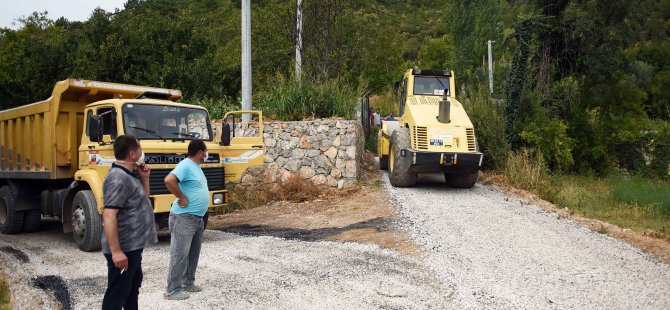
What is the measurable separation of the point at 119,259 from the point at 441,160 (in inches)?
333

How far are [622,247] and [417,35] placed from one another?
168 feet

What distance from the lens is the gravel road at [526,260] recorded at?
19.7ft

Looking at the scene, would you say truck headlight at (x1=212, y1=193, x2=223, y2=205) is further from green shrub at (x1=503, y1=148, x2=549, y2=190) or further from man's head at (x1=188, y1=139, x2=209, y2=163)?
green shrub at (x1=503, y1=148, x2=549, y2=190)

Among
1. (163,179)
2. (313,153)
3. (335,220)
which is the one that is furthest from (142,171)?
(313,153)

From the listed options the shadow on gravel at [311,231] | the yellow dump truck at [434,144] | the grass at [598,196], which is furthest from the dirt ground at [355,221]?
the yellow dump truck at [434,144]

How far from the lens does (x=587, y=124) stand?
1811cm

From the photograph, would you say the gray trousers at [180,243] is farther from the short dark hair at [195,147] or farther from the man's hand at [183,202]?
the short dark hair at [195,147]

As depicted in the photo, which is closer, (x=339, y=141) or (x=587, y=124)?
(x=339, y=141)

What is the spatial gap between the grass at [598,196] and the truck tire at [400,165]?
9.83ft

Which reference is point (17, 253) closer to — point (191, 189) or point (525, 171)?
point (191, 189)

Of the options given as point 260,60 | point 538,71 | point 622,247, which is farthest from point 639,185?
point 260,60

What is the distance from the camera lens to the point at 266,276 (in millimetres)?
6820

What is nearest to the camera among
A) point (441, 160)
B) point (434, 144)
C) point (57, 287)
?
point (57, 287)

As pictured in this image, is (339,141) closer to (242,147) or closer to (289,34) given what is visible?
Result: (242,147)
